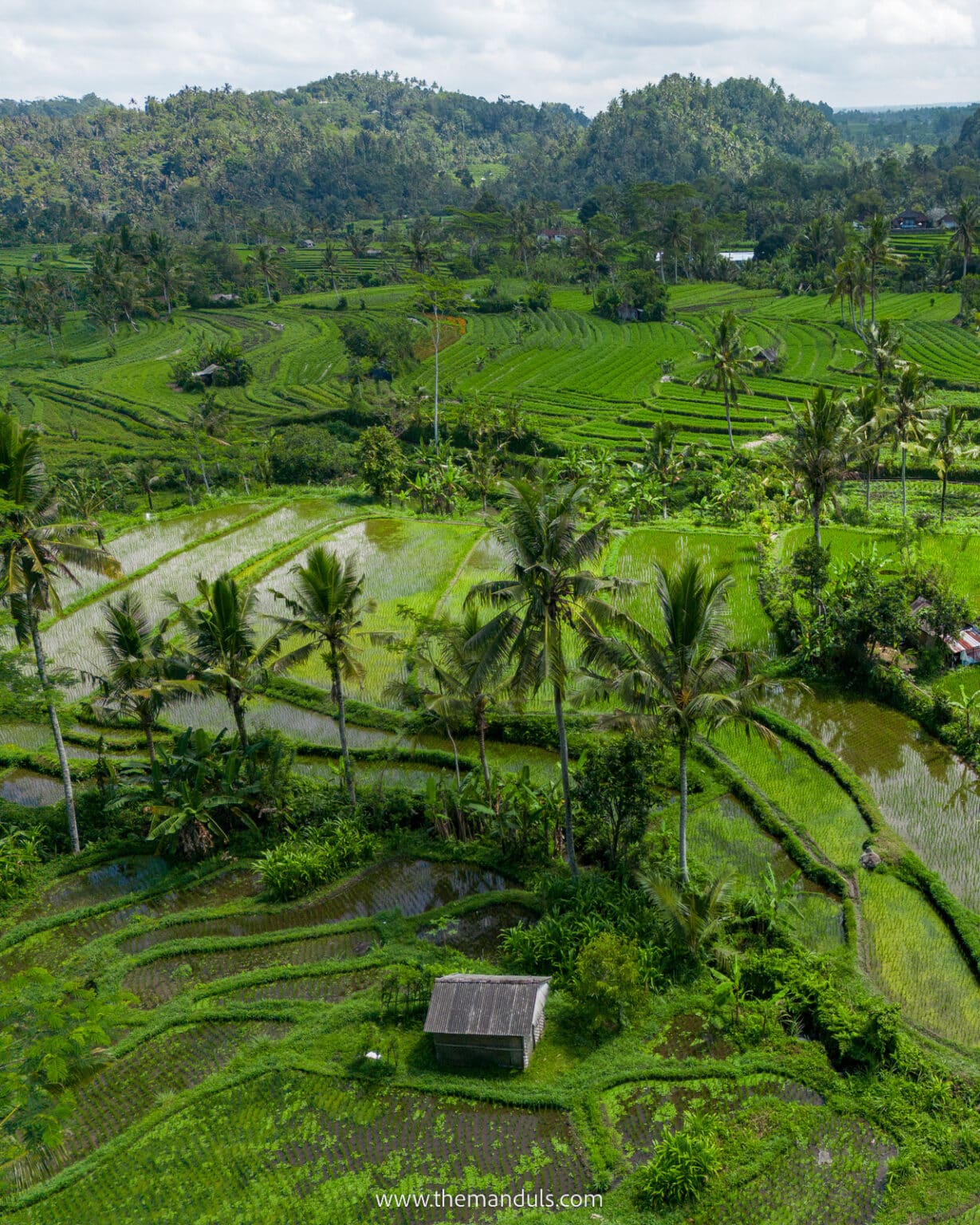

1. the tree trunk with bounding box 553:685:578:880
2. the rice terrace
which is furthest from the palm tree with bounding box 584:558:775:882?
the tree trunk with bounding box 553:685:578:880

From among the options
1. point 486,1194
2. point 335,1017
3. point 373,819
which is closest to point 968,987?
point 486,1194

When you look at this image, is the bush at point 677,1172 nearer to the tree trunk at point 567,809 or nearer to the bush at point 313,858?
the tree trunk at point 567,809

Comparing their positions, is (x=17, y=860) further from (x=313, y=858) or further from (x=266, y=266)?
(x=266, y=266)

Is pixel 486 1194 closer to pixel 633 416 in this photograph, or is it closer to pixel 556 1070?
pixel 556 1070

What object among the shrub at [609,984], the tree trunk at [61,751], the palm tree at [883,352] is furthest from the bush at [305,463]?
the shrub at [609,984]

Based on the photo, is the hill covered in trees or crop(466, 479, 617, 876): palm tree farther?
the hill covered in trees

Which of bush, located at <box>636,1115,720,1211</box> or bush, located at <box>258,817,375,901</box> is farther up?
bush, located at <box>636,1115,720,1211</box>

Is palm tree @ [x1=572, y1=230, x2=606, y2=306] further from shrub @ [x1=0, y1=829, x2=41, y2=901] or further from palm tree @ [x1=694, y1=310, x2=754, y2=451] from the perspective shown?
shrub @ [x1=0, y1=829, x2=41, y2=901]

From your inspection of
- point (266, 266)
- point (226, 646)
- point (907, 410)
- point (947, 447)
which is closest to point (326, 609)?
point (226, 646)
